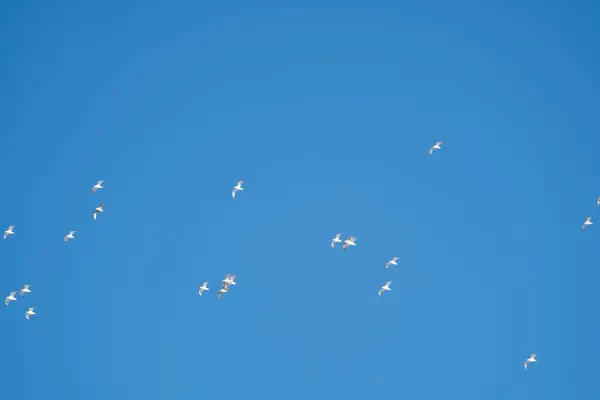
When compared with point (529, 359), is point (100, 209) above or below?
above

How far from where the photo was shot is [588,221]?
182 ft

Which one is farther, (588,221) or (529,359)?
(529,359)

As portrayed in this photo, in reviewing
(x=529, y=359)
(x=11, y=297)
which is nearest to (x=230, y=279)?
(x=11, y=297)

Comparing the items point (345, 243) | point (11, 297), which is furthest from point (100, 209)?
point (345, 243)

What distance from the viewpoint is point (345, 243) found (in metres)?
54.5

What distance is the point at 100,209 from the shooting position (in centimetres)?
5553

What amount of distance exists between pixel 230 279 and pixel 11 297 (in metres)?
12.4

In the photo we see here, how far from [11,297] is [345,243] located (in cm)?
1885

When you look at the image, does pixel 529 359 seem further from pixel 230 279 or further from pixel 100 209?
pixel 100 209

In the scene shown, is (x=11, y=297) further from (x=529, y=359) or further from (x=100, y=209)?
(x=529, y=359)

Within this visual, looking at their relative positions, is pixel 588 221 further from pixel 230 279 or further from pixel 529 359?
pixel 230 279

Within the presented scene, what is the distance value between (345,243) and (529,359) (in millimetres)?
13539

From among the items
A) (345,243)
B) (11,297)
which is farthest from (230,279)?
(11,297)

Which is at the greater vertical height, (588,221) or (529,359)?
(588,221)
